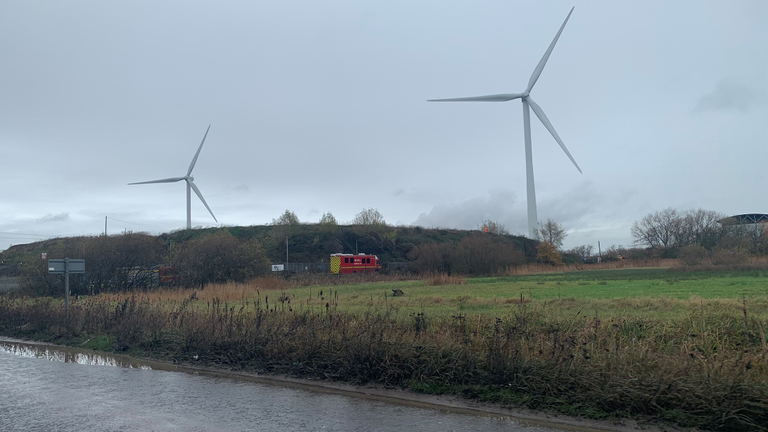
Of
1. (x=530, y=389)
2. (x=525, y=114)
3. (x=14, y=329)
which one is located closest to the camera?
(x=530, y=389)

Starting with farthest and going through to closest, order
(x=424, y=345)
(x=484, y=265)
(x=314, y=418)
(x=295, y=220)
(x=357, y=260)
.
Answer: (x=295, y=220) < (x=357, y=260) < (x=484, y=265) < (x=424, y=345) < (x=314, y=418)

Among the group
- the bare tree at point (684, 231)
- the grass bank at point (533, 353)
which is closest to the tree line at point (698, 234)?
the bare tree at point (684, 231)

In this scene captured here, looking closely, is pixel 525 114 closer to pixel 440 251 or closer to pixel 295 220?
pixel 440 251

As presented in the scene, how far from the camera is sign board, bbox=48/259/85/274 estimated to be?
16969mm

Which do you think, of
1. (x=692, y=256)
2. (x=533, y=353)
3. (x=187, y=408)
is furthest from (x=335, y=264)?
(x=187, y=408)

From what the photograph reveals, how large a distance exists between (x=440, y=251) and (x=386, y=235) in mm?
37048

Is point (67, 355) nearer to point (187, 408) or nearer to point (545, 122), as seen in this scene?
point (187, 408)

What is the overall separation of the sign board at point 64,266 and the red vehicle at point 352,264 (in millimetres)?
37962

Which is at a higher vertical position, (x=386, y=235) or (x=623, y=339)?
(x=386, y=235)

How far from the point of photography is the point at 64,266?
17.3 m

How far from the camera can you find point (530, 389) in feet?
24.9

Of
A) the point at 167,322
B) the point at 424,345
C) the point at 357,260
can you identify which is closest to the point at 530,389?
the point at 424,345

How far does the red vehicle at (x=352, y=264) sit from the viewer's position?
56.8m

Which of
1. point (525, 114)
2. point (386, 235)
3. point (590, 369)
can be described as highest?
point (525, 114)
